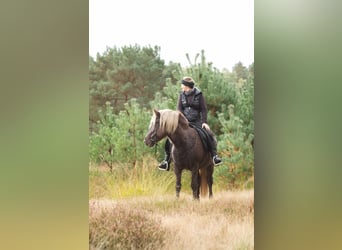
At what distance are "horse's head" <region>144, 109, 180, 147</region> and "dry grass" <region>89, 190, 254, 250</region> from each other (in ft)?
1.07

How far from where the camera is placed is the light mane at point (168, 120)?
2.54 m

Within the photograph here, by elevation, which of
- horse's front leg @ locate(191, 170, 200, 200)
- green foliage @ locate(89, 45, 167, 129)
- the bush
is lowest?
the bush

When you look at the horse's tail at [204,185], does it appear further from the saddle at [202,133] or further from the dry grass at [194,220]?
the saddle at [202,133]

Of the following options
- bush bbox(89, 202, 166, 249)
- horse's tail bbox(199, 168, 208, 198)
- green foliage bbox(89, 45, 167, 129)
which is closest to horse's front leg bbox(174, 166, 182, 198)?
horse's tail bbox(199, 168, 208, 198)

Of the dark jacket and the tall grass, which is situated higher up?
the dark jacket

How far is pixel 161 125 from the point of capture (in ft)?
8.34

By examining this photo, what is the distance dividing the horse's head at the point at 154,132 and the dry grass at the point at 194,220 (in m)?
0.31

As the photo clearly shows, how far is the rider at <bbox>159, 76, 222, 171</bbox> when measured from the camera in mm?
2555

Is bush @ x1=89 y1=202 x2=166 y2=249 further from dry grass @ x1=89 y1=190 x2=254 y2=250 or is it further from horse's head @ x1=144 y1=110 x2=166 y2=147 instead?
horse's head @ x1=144 y1=110 x2=166 y2=147

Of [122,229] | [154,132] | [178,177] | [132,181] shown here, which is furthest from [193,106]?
[122,229]

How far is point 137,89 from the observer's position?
99.0 inches
